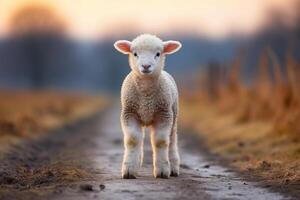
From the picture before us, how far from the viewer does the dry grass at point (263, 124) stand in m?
14.4

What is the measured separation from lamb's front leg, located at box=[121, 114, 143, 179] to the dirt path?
217 mm

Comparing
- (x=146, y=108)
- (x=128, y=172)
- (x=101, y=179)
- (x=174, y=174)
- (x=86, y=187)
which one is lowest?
(x=86, y=187)

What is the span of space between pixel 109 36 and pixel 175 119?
132650 mm

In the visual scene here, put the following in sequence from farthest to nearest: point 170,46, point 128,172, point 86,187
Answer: point 170,46 → point 128,172 → point 86,187

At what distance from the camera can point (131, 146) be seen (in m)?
12.1

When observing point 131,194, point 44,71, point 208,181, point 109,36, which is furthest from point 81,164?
point 109,36

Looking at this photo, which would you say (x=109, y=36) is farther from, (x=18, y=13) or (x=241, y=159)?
(x=241, y=159)

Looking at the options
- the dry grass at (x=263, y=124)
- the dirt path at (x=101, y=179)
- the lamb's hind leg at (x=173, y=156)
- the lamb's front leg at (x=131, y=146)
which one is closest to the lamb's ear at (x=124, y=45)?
the lamb's front leg at (x=131, y=146)

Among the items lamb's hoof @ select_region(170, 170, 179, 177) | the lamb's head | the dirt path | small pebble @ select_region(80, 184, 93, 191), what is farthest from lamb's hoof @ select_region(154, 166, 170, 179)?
small pebble @ select_region(80, 184, 93, 191)

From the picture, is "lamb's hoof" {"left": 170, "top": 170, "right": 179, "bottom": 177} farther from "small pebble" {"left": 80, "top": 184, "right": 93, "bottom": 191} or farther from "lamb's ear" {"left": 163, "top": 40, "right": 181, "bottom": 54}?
"small pebble" {"left": 80, "top": 184, "right": 93, "bottom": 191}

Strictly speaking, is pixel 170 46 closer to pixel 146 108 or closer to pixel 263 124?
pixel 146 108

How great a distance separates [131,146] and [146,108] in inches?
27.2

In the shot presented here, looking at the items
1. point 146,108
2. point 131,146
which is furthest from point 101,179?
point 146,108

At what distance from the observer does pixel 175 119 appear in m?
13.4
